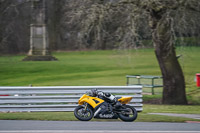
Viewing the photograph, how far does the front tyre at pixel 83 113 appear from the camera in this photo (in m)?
11.2

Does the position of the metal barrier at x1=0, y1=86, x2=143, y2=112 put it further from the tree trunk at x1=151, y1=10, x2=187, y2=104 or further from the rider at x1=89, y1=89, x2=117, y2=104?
the tree trunk at x1=151, y1=10, x2=187, y2=104

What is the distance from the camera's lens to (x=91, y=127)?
995 cm

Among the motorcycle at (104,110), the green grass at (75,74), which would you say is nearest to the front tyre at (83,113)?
the motorcycle at (104,110)

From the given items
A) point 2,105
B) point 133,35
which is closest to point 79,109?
point 2,105

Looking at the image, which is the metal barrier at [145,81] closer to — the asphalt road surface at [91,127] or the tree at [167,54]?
the tree at [167,54]

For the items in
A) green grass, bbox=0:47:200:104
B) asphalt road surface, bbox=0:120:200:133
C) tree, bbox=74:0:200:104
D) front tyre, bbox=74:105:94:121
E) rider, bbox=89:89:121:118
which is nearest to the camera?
asphalt road surface, bbox=0:120:200:133

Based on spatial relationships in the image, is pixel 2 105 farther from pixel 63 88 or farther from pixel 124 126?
pixel 124 126

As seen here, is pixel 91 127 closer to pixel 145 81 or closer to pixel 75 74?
pixel 145 81

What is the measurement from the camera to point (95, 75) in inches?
1309

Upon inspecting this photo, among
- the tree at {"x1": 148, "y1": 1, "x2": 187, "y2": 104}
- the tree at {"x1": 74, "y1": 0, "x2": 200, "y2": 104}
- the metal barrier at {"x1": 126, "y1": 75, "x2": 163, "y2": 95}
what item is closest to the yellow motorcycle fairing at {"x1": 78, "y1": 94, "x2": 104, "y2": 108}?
the tree at {"x1": 74, "y1": 0, "x2": 200, "y2": 104}

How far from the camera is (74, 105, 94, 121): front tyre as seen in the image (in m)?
11.2

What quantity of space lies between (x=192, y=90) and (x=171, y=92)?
5.53m

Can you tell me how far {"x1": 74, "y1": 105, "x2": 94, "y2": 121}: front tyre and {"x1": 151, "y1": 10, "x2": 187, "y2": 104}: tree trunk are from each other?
6993mm

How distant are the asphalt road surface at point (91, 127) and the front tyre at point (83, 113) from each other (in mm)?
240
